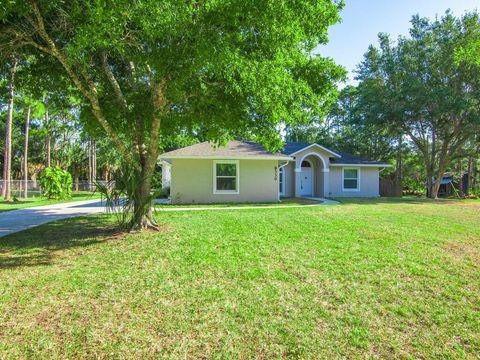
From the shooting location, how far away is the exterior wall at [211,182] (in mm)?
17219

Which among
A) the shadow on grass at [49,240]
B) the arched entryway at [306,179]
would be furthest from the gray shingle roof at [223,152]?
the shadow on grass at [49,240]

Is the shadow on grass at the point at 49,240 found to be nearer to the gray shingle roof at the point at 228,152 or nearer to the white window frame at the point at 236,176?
the gray shingle roof at the point at 228,152

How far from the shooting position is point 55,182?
19.6 m

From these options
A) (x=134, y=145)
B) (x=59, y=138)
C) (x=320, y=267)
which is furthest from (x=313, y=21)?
(x=59, y=138)

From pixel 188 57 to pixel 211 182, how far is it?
455 inches

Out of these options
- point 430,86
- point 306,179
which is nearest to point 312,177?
point 306,179

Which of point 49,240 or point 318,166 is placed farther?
point 318,166

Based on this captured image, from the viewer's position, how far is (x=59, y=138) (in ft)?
137

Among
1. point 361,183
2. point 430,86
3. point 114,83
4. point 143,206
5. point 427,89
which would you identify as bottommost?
point 143,206

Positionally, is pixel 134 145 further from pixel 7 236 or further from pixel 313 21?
pixel 313 21

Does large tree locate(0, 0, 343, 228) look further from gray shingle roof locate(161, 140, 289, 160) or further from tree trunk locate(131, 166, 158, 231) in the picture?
gray shingle roof locate(161, 140, 289, 160)

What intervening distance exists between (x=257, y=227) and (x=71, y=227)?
17.7 ft

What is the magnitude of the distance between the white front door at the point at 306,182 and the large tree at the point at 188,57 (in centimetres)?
1404

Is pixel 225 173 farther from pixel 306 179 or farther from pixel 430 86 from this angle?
pixel 430 86
